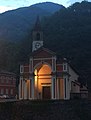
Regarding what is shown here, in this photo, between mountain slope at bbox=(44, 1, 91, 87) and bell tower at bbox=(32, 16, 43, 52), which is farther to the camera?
mountain slope at bbox=(44, 1, 91, 87)

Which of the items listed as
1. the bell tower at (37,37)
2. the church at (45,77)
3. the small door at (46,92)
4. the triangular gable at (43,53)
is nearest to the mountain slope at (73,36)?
the bell tower at (37,37)

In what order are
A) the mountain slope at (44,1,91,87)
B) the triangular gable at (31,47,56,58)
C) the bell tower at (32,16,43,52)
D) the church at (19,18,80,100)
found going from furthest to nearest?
1. the mountain slope at (44,1,91,87)
2. the bell tower at (32,16,43,52)
3. the triangular gable at (31,47,56,58)
4. the church at (19,18,80,100)

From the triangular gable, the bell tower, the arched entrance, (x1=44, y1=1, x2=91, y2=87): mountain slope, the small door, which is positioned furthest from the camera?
(x1=44, y1=1, x2=91, y2=87): mountain slope

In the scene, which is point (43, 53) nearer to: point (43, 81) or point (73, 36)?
point (43, 81)

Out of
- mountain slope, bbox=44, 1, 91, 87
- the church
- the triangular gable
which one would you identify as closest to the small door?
the church

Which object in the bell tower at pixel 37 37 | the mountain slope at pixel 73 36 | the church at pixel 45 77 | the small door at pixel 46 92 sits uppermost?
the mountain slope at pixel 73 36

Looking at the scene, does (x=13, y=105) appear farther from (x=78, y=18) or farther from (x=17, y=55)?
(x=78, y=18)

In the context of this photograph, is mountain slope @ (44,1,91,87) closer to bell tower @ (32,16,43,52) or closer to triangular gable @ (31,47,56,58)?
bell tower @ (32,16,43,52)

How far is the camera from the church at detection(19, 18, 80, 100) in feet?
184

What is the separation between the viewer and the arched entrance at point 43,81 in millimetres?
59406

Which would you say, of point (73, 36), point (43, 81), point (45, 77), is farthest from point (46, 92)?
point (73, 36)

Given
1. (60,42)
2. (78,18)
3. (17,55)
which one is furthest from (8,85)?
(78,18)

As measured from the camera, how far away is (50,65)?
57594mm

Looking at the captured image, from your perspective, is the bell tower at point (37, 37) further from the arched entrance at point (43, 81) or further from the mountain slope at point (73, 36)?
the mountain slope at point (73, 36)
